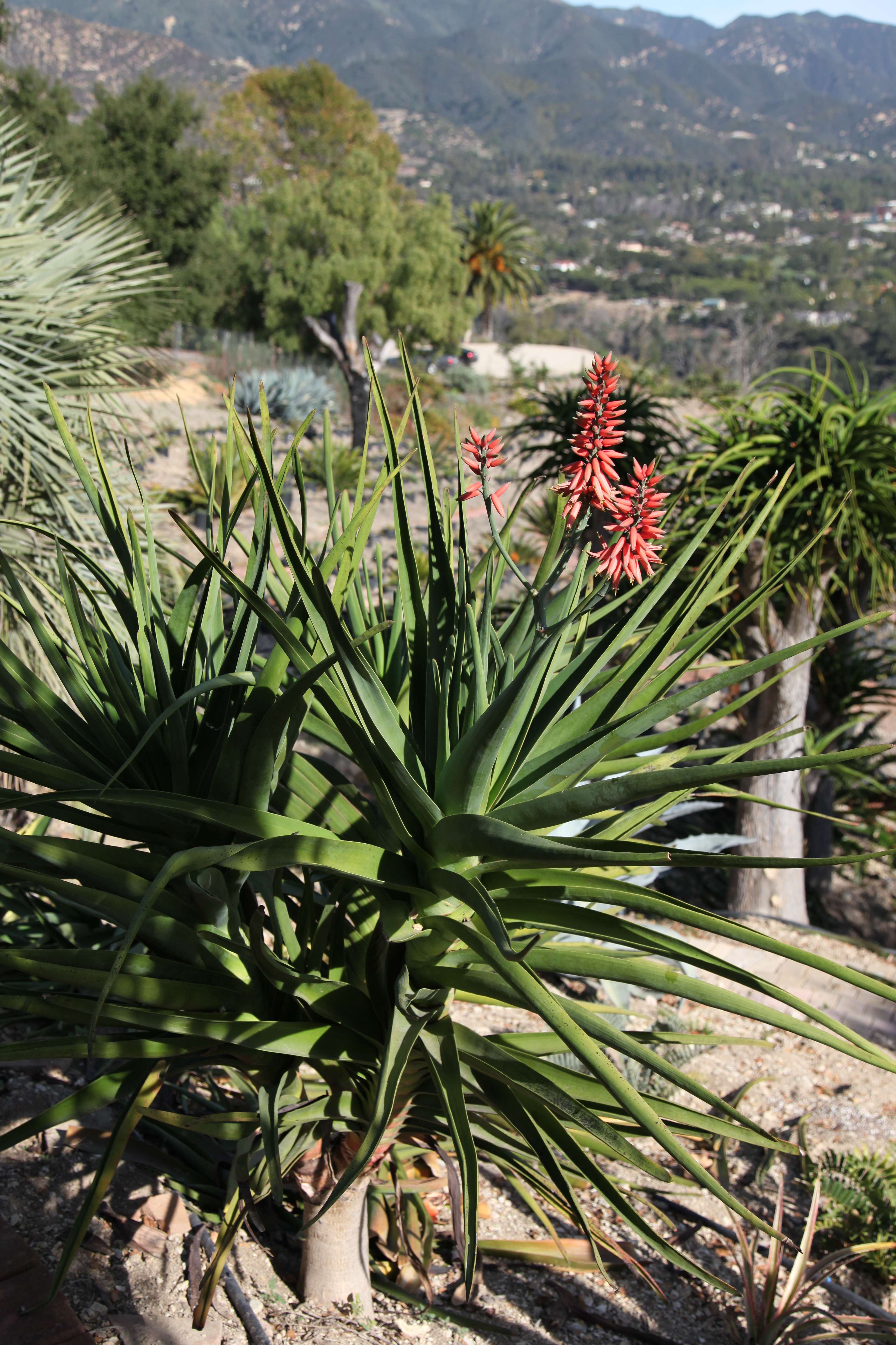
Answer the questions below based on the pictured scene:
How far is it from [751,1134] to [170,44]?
8602 inches

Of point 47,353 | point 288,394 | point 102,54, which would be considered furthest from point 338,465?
point 102,54

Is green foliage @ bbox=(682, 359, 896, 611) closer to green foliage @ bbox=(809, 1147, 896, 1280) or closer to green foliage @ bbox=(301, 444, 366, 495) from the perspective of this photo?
green foliage @ bbox=(809, 1147, 896, 1280)

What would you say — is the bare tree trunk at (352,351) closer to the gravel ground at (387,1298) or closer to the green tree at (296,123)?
the gravel ground at (387,1298)

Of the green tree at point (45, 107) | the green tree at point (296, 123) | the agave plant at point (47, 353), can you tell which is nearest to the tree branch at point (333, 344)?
the green tree at point (45, 107)

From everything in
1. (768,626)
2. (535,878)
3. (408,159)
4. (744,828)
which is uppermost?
(408,159)

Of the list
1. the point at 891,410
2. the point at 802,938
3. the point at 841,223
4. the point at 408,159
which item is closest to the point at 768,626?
the point at 891,410

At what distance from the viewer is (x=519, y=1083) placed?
1526 millimetres

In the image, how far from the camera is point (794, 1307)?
2314 mm

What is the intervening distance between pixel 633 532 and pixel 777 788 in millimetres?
3863

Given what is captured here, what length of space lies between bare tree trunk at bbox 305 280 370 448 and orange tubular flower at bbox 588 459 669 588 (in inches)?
539

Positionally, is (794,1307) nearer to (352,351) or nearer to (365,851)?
(365,851)

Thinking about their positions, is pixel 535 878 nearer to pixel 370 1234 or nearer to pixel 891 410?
pixel 370 1234

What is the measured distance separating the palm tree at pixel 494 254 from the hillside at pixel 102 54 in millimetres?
125149

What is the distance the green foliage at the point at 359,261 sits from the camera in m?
20.7
